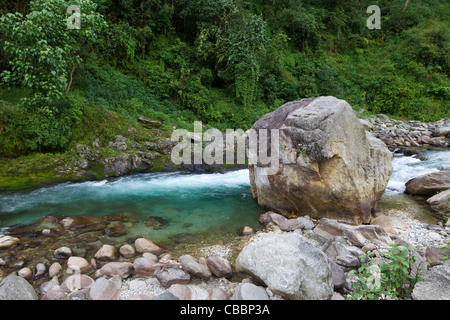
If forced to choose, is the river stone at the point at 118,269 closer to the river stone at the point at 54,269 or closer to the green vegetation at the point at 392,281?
the river stone at the point at 54,269

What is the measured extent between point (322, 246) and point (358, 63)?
25.7m

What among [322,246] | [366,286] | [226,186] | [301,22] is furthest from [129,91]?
[301,22]

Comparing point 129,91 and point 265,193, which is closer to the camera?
point 265,193

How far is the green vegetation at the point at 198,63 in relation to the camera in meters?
8.93

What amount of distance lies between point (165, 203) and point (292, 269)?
16.6 feet

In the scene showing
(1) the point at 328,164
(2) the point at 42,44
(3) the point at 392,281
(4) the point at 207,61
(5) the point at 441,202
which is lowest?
(5) the point at 441,202

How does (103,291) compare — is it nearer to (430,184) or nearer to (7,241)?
(7,241)

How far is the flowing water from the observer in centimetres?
636

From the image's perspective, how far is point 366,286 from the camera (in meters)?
3.18

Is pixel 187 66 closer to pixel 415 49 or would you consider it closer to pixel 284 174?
pixel 284 174

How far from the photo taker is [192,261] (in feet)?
14.3

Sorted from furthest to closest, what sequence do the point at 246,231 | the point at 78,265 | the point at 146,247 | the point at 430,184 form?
the point at 430,184
the point at 246,231
the point at 146,247
the point at 78,265

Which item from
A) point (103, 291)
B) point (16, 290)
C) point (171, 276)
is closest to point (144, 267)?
point (171, 276)

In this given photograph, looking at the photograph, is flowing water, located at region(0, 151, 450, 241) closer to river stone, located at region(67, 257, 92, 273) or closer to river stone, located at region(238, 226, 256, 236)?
river stone, located at region(238, 226, 256, 236)
